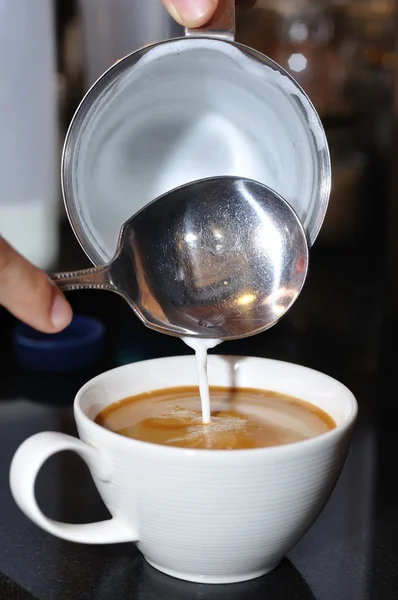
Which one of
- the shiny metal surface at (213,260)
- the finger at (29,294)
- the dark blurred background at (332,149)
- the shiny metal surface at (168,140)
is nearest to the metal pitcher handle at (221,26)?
the shiny metal surface at (168,140)

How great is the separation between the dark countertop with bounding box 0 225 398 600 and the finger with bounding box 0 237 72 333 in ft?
0.48

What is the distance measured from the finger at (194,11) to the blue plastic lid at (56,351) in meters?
0.37

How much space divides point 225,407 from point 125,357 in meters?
0.36

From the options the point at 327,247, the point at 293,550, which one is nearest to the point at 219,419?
the point at 293,550

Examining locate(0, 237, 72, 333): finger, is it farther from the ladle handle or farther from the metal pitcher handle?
the metal pitcher handle

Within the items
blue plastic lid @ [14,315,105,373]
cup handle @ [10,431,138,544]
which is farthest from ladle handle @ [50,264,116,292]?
blue plastic lid @ [14,315,105,373]

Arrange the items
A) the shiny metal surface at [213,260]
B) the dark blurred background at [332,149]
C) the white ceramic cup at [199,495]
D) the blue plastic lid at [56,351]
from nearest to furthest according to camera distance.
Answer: the white ceramic cup at [199,495] → the shiny metal surface at [213,260] → the blue plastic lid at [56,351] → the dark blurred background at [332,149]

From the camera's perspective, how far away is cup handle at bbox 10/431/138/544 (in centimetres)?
47

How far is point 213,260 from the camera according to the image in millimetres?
621

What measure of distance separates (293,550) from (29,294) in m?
0.24

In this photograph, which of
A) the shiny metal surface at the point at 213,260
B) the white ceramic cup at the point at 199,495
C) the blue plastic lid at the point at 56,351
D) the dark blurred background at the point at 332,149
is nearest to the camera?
the white ceramic cup at the point at 199,495

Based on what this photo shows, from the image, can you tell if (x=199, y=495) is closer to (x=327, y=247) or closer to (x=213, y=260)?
(x=213, y=260)

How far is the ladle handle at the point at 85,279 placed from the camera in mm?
556

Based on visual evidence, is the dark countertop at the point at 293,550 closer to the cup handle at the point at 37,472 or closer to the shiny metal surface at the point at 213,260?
the cup handle at the point at 37,472
